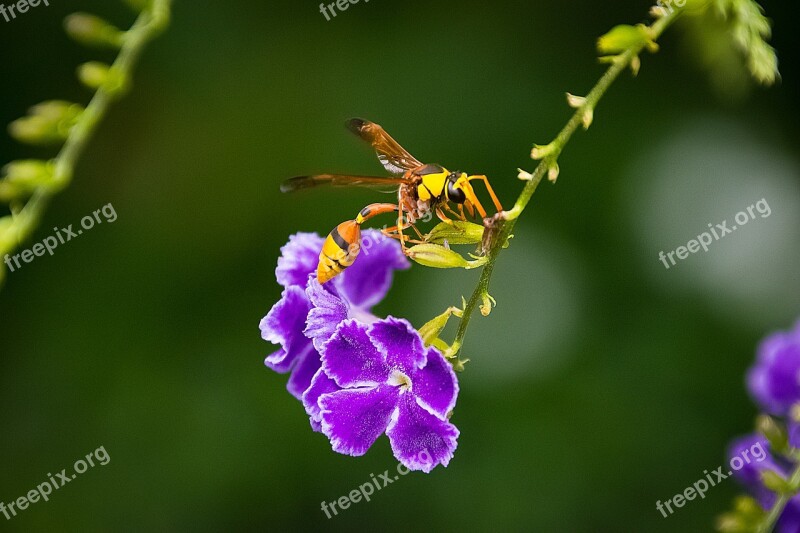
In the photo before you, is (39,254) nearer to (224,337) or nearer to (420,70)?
(224,337)

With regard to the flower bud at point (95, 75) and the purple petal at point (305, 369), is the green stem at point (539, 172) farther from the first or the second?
the flower bud at point (95, 75)

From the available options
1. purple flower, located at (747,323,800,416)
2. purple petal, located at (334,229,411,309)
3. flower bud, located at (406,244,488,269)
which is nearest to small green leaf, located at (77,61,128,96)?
purple petal, located at (334,229,411,309)

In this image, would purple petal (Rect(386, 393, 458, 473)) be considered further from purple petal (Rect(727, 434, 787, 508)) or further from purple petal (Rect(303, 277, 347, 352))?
purple petal (Rect(727, 434, 787, 508))

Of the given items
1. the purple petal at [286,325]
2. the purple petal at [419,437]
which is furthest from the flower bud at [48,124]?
the purple petal at [419,437]

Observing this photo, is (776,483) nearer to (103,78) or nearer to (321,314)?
(321,314)

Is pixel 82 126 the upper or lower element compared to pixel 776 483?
upper

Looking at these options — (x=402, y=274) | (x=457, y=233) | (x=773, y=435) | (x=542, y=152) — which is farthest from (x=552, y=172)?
(x=402, y=274)
